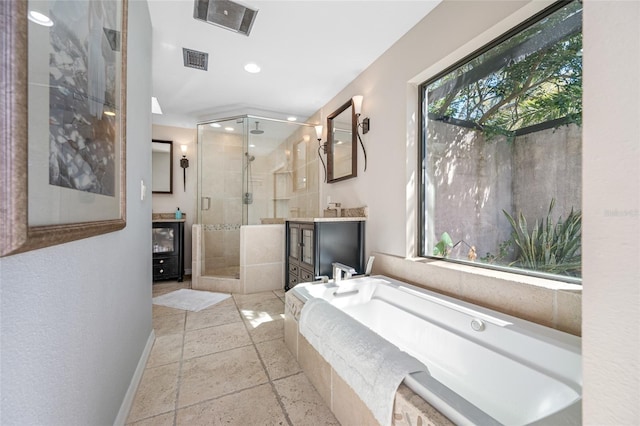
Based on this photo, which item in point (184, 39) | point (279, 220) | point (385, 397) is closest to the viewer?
point (385, 397)

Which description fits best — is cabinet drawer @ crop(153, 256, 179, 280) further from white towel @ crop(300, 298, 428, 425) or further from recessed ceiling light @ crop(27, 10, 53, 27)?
recessed ceiling light @ crop(27, 10, 53, 27)

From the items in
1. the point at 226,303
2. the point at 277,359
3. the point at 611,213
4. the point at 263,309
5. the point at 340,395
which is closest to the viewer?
the point at 611,213

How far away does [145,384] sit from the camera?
1474 mm

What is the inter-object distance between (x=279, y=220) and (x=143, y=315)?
2140 mm

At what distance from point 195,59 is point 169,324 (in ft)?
7.96

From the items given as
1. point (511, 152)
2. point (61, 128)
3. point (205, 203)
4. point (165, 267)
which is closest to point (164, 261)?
point (165, 267)

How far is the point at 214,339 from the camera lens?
78.5 inches

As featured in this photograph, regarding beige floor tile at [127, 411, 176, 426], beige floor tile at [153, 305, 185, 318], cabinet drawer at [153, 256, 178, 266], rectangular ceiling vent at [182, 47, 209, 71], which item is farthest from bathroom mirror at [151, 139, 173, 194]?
beige floor tile at [127, 411, 176, 426]

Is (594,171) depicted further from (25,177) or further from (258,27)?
(258,27)

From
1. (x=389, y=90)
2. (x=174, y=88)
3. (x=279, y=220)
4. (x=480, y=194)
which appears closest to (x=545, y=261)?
(x=480, y=194)

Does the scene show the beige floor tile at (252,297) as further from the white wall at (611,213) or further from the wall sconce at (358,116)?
the white wall at (611,213)

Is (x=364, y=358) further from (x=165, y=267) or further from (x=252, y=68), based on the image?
(x=165, y=267)

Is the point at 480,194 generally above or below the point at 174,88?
below

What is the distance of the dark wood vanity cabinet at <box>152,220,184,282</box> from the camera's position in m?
3.55
